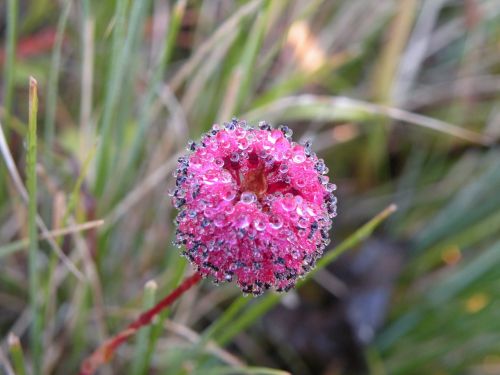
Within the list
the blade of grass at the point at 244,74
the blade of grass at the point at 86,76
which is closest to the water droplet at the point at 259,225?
the blade of grass at the point at 244,74

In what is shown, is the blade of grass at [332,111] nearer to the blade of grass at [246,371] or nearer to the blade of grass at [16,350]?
the blade of grass at [246,371]

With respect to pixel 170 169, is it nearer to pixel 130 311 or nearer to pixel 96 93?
pixel 130 311

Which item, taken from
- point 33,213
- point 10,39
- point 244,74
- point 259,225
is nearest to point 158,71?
point 244,74

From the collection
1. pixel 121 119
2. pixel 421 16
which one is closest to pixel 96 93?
pixel 121 119

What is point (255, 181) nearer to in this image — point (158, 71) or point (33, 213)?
point (33, 213)

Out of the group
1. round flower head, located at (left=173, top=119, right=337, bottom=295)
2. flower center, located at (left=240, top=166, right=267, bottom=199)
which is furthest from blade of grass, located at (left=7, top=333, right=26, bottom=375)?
flower center, located at (left=240, top=166, right=267, bottom=199)
